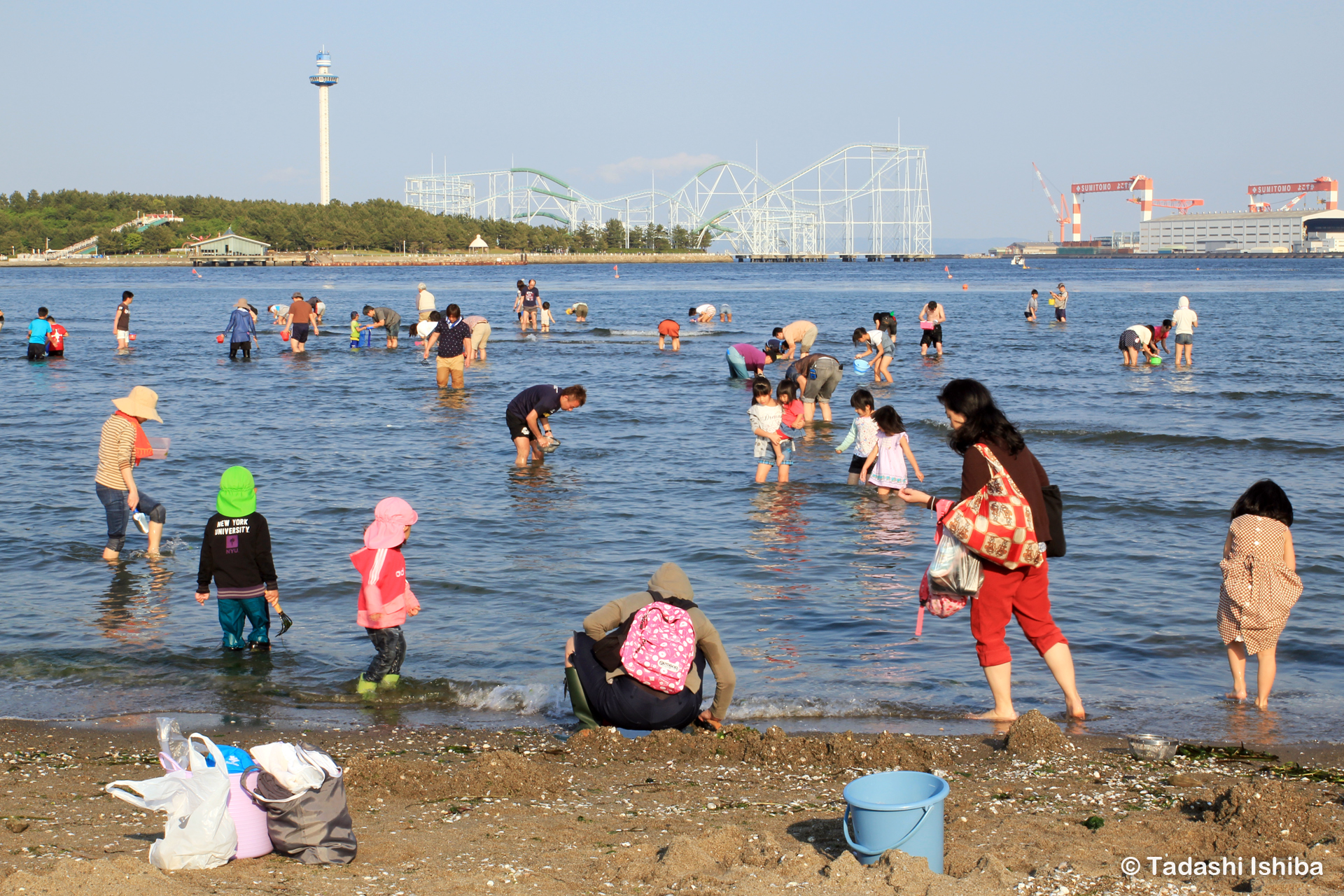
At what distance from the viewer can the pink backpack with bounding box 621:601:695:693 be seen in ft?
16.0

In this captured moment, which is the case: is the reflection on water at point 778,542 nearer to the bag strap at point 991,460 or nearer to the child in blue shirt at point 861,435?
the child in blue shirt at point 861,435

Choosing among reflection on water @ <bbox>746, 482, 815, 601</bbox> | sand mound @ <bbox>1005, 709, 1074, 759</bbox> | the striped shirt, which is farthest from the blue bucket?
the striped shirt

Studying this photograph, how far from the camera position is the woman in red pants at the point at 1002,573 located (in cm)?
491

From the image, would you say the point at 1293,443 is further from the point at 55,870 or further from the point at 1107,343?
the point at 1107,343

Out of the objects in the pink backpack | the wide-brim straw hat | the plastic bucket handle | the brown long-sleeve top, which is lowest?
the plastic bucket handle

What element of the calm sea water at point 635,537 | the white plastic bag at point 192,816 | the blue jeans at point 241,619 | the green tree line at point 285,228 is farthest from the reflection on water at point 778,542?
the green tree line at point 285,228

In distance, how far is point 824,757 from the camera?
5000mm

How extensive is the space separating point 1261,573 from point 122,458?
7888 millimetres

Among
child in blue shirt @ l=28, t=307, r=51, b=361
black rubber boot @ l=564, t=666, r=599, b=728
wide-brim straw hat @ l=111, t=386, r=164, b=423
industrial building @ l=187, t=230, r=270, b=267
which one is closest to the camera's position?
black rubber boot @ l=564, t=666, r=599, b=728

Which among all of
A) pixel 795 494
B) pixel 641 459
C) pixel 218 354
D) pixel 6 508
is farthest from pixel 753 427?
pixel 218 354

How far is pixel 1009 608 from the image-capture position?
17.0 feet

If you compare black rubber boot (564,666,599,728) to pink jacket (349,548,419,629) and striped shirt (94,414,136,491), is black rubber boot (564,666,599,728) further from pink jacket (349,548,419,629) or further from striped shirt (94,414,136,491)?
striped shirt (94,414,136,491)

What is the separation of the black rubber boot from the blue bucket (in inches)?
67.2

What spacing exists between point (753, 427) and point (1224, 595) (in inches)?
237
